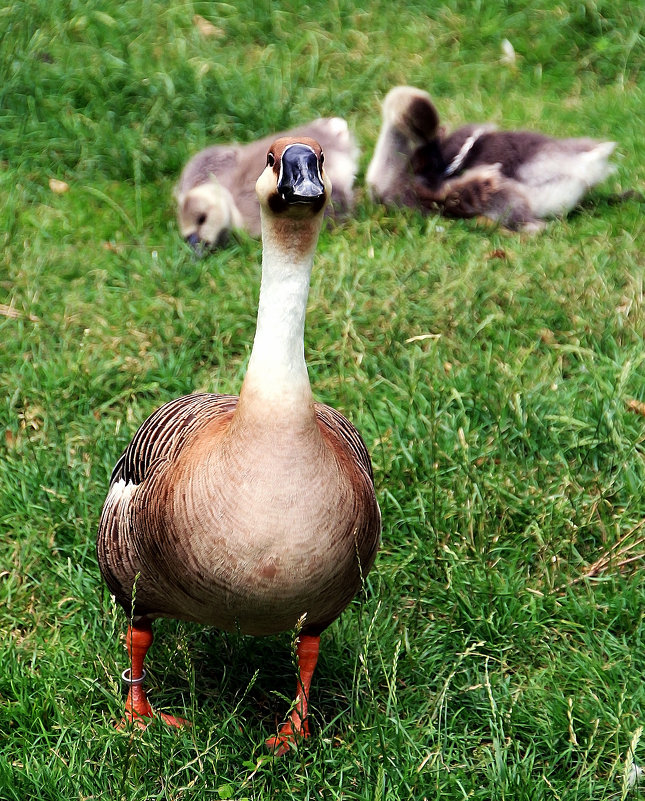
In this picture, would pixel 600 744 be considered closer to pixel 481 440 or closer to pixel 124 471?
pixel 481 440

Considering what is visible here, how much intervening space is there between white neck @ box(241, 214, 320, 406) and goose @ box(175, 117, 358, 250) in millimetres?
3320

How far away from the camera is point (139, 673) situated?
11.1 ft

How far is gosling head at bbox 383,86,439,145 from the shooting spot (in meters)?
6.41

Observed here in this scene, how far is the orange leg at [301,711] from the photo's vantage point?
3.10 meters

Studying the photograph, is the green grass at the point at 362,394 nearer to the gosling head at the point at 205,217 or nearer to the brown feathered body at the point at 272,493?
the gosling head at the point at 205,217

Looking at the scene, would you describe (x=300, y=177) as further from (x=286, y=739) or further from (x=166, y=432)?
(x=286, y=739)

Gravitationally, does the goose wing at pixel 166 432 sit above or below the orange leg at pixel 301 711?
above

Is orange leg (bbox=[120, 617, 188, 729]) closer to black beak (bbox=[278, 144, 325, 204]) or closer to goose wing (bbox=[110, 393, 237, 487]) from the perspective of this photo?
goose wing (bbox=[110, 393, 237, 487])

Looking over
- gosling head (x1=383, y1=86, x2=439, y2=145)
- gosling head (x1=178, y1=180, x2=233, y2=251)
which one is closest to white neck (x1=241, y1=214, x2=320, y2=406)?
gosling head (x1=178, y1=180, x2=233, y2=251)

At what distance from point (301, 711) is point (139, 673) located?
23.2 inches

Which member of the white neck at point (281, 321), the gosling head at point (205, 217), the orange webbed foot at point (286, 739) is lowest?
the orange webbed foot at point (286, 739)

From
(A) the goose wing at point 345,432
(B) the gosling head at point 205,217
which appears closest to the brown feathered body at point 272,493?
(A) the goose wing at point 345,432

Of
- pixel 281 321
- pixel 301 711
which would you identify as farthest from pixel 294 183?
pixel 301 711

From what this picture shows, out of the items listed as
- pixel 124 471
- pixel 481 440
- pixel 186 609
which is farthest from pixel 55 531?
pixel 481 440
